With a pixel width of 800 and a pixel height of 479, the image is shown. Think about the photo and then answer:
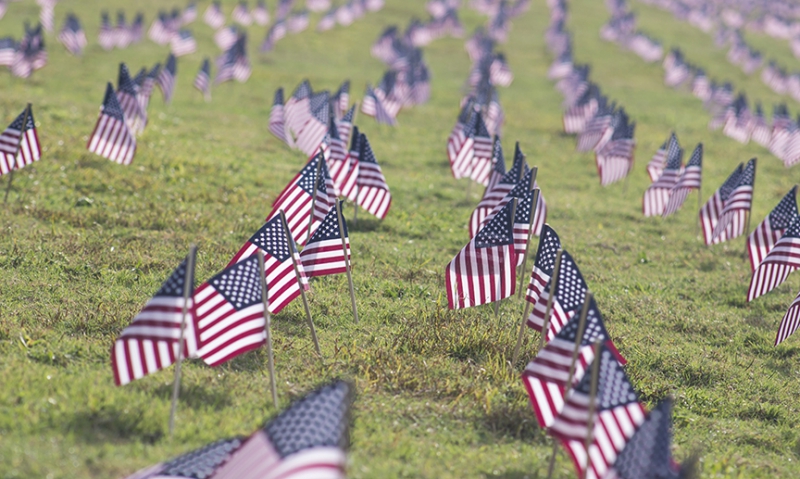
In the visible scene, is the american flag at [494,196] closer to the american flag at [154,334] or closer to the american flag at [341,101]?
the american flag at [154,334]

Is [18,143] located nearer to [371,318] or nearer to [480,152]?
[371,318]

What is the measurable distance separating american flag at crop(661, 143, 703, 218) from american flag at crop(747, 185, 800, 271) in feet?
9.03

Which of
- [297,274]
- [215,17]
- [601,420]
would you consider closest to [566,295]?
[601,420]

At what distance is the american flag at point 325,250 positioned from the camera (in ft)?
32.8

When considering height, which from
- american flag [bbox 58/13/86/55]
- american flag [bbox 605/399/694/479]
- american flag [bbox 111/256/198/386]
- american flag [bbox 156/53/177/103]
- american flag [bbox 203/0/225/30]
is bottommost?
american flag [bbox 605/399/694/479]

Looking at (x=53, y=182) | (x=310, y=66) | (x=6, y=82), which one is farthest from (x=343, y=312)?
(x=310, y=66)

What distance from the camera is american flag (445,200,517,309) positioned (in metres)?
9.97

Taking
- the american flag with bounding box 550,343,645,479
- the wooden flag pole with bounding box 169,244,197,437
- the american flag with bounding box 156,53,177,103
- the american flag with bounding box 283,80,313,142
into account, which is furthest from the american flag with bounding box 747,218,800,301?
the american flag with bounding box 156,53,177,103

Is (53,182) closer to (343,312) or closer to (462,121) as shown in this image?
(343,312)

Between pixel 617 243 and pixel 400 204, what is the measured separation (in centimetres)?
459

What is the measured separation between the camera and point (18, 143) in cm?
1338

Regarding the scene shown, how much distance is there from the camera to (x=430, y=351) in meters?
9.73

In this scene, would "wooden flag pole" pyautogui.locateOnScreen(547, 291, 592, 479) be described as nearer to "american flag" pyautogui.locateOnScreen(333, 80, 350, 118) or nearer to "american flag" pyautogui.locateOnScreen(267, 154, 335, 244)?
"american flag" pyautogui.locateOnScreen(267, 154, 335, 244)

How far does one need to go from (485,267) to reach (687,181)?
26.9 ft
